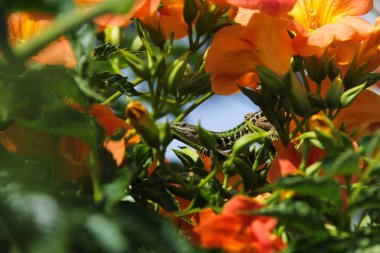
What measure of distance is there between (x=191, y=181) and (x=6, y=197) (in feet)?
1.51

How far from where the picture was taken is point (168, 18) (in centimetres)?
147

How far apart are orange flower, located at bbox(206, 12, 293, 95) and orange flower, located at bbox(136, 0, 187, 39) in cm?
11

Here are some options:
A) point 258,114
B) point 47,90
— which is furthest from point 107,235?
point 258,114

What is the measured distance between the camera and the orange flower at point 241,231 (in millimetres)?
848

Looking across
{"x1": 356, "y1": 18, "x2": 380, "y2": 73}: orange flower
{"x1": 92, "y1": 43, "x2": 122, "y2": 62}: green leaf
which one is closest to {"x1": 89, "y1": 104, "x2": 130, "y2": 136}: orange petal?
{"x1": 92, "y1": 43, "x2": 122, "y2": 62}: green leaf

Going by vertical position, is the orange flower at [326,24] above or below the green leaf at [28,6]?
below

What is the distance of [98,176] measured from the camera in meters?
0.90

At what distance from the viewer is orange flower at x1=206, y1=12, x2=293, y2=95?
137 centimetres

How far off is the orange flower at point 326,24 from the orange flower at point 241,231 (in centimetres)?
55

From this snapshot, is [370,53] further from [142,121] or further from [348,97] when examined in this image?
[142,121]

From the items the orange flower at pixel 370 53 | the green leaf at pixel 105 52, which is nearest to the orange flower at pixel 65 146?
the green leaf at pixel 105 52

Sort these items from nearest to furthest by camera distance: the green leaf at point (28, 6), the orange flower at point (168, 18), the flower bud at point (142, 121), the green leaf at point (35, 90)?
the green leaf at point (28, 6) → the green leaf at point (35, 90) → the flower bud at point (142, 121) → the orange flower at point (168, 18)

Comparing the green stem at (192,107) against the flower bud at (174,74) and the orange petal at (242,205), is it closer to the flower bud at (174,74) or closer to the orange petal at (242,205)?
the flower bud at (174,74)

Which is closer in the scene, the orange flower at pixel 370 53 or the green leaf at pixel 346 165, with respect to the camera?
the green leaf at pixel 346 165
